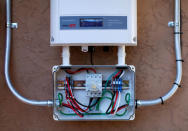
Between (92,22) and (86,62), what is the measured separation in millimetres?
285

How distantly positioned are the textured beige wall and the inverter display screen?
228 mm

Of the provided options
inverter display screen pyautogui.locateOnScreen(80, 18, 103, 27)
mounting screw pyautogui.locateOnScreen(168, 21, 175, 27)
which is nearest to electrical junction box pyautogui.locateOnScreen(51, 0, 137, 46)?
inverter display screen pyautogui.locateOnScreen(80, 18, 103, 27)

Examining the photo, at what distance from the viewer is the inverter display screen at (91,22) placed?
1103 millimetres

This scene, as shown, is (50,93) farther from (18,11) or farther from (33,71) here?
(18,11)

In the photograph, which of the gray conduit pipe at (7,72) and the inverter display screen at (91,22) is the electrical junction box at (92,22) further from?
the gray conduit pipe at (7,72)

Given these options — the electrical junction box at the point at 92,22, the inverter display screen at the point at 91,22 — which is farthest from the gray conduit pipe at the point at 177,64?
the inverter display screen at the point at 91,22

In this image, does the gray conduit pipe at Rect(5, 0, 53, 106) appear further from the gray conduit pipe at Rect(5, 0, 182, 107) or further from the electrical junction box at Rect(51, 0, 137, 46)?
the electrical junction box at Rect(51, 0, 137, 46)

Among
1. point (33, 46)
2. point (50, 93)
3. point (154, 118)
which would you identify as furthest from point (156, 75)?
point (33, 46)

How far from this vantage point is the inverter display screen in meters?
1.10

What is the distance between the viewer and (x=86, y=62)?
1.30 meters

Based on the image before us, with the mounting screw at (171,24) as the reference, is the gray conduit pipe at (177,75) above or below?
below

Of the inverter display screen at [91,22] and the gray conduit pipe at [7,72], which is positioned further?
the gray conduit pipe at [7,72]

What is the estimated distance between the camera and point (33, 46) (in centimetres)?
131

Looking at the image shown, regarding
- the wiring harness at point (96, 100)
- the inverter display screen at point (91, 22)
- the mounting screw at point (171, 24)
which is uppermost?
the mounting screw at point (171, 24)
